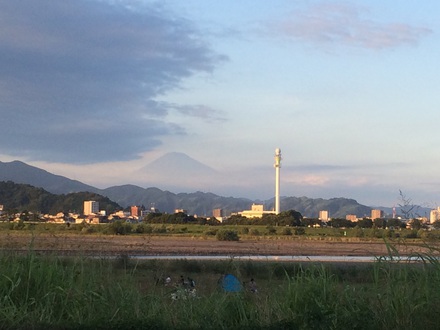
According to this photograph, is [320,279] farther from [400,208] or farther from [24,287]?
[24,287]

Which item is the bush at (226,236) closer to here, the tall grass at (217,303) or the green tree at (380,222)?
the green tree at (380,222)

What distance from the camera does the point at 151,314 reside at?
31.1 feet

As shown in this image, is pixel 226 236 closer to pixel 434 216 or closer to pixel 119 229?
pixel 119 229

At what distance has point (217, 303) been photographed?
10055 mm

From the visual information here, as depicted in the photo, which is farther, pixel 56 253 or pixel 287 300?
pixel 56 253

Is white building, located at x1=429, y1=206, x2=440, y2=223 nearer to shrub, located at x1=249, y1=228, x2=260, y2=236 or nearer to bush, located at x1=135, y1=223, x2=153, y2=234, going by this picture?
bush, located at x1=135, y1=223, x2=153, y2=234

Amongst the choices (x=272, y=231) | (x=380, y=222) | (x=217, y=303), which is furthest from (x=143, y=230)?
(x=217, y=303)

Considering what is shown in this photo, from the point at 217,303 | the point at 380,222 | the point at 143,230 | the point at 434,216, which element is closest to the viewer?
the point at 217,303

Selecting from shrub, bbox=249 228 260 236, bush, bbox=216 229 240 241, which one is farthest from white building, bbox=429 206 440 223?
shrub, bbox=249 228 260 236

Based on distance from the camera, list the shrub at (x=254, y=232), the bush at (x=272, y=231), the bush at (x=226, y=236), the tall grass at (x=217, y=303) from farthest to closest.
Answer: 1. the bush at (x=272, y=231)
2. the shrub at (x=254, y=232)
3. the bush at (x=226, y=236)
4. the tall grass at (x=217, y=303)

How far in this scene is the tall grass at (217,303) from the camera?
29.2 ft

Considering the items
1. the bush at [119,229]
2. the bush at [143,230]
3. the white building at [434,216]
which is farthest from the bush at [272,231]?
the white building at [434,216]

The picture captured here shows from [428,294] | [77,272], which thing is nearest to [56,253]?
[77,272]

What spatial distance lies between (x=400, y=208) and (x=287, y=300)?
8.91ft
